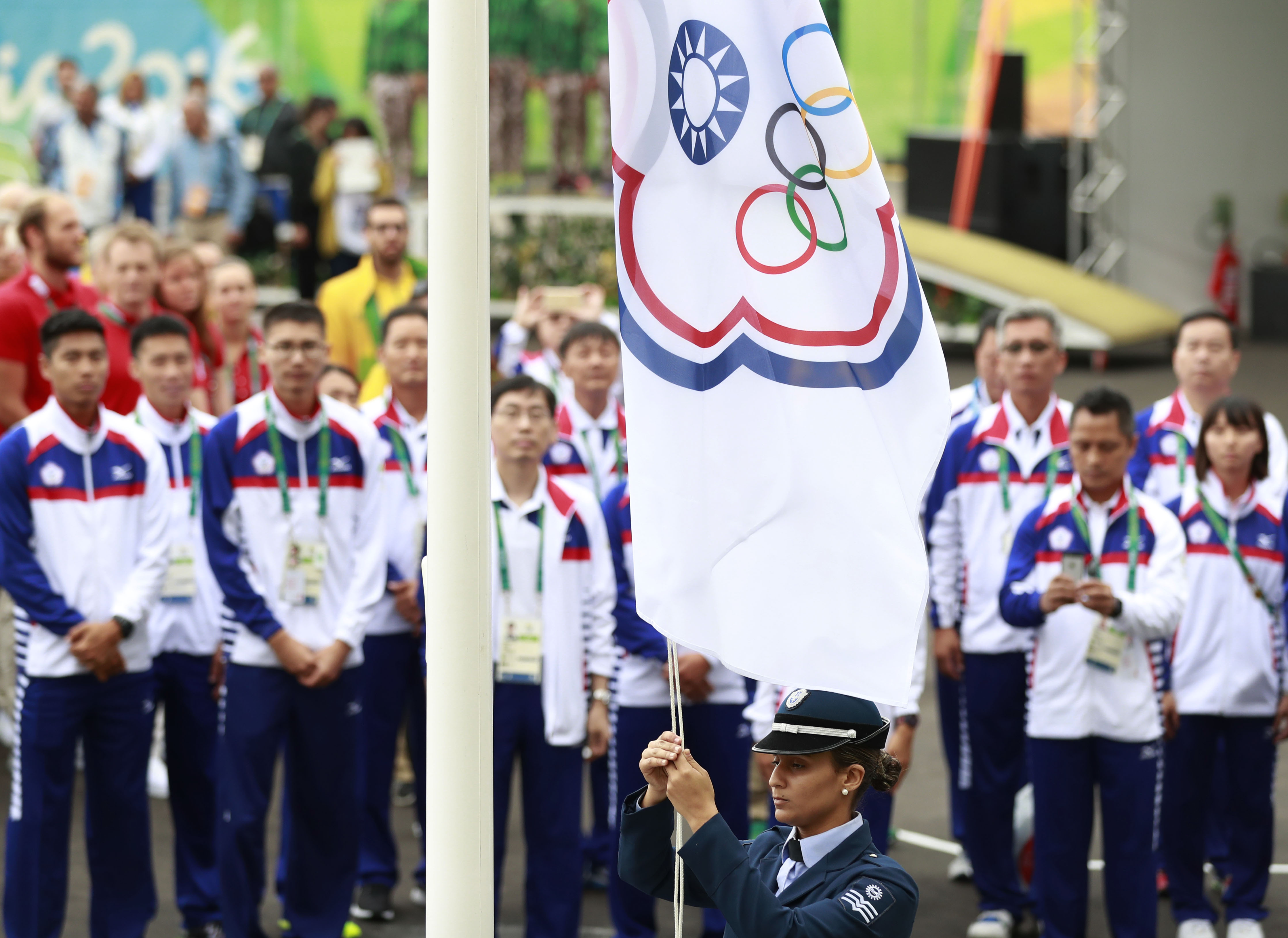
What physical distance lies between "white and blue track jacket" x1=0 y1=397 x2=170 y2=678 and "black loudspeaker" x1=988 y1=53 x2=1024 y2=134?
1552 centimetres

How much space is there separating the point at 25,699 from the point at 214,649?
849 mm

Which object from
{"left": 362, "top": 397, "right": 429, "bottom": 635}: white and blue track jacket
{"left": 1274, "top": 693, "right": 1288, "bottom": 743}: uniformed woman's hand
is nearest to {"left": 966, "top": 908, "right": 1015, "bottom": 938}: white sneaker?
{"left": 1274, "top": 693, "right": 1288, "bottom": 743}: uniformed woman's hand

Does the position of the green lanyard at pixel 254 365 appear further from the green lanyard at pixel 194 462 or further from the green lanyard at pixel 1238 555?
the green lanyard at pixel 1238 555

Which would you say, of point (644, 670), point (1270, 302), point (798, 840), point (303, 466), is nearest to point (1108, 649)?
point (644, 670)

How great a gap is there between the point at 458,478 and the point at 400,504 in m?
3.79

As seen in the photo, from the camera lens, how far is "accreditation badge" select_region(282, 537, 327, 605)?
5.29m

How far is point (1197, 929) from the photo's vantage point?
5.59 m

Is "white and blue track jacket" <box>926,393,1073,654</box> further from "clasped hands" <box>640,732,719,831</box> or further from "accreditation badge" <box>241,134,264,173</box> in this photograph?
"accreditation badge" <box>241,134,264,173</box>

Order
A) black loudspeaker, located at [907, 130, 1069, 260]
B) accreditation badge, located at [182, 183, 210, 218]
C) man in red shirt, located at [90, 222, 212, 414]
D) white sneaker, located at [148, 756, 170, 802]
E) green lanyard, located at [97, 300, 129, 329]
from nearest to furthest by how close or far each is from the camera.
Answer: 1. man in red shirt, located at [90, 222, 212, 414]
2. green lanyard, located at [97, 300, 129, 329]
3. white sneaker, located at [148, 756, 170, 802]
4. accreditation badge, located at [182, 183, 210, 218]
5. black loudspeaker, located at [907, 130, 1069, 260]

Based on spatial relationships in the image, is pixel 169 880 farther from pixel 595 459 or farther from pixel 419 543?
pixel 595 459

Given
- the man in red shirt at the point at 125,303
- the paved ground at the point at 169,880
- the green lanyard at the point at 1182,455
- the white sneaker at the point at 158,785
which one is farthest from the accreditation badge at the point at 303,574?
the green lanyard at the point at 1182,455

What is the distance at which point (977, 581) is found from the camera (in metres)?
5.95

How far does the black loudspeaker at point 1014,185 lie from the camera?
1914 cm

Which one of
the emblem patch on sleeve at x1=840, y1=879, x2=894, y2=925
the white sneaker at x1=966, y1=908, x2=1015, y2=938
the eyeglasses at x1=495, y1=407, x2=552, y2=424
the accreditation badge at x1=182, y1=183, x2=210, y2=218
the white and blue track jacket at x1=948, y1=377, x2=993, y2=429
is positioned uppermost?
the accreditation badge at x1=182, y1=183, x2=210, y2=218
